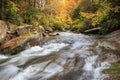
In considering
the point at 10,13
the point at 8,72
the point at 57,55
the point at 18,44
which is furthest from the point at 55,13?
the point at 8,72

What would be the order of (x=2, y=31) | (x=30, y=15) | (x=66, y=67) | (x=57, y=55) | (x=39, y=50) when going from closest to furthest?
(x=66, y=67)
(x=57, y=55)
(x=39, y=50)
(x=2, y=31)
(x=30, y=15)

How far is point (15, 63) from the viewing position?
8.13 meters

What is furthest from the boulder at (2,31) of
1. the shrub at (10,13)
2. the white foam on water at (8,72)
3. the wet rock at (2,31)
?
the white foam on water at (8,72)

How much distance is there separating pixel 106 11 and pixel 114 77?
8916 mm

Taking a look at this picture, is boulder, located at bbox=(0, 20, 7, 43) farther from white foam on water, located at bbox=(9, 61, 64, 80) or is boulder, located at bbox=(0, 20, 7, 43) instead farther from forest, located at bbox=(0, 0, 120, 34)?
white foam on water, located at bbox=(9, 61, 64, 80)

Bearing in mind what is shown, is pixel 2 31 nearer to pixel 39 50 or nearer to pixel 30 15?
pixel 39 50

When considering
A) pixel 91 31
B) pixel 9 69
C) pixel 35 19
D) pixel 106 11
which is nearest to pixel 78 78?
pixel 9 69

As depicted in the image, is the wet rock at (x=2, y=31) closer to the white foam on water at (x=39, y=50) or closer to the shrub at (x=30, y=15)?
the white foam on water at (x=39, y=50)

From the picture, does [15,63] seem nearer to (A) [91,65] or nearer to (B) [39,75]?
(B) [39,75]

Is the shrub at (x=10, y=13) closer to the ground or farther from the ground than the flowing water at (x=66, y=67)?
farther from the ground

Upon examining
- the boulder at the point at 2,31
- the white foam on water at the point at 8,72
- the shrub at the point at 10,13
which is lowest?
the white foam on water at the point at 8,72

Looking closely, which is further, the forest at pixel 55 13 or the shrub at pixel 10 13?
the shrub at pixel 10 13

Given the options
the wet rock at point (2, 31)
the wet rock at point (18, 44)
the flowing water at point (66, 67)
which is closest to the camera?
the flowing water at point (66, 67)

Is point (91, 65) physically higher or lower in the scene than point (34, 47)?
higher
